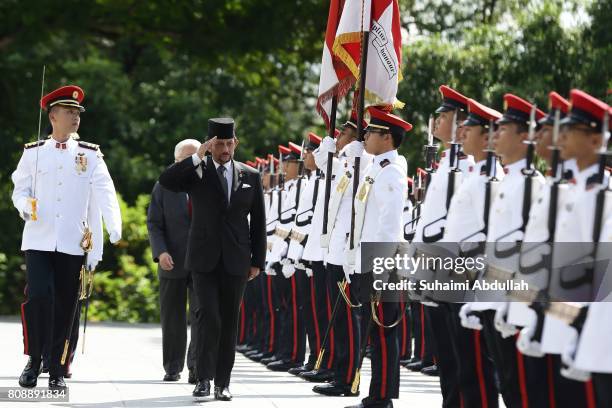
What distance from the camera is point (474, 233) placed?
7766 mm

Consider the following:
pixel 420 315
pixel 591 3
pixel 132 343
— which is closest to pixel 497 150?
pixel 420 315

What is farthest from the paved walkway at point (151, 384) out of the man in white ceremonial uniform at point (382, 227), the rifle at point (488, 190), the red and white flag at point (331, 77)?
the rifle at point (488, 190)

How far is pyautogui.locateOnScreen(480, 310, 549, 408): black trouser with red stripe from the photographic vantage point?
6.96 m

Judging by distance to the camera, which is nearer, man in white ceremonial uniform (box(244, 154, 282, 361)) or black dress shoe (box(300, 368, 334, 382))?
black dress shoe (box(300, 368, 334, 382))

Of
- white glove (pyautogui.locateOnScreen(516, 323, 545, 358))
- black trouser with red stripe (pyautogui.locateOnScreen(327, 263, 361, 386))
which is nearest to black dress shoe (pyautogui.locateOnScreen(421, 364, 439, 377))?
black trouser with red stripe (pyautogui.locateOnScreen(327, 263, 361, 386))

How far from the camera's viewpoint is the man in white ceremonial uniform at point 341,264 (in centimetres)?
1085

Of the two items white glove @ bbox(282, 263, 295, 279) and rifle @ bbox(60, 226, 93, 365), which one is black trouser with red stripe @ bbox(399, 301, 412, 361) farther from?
rifle @ bbox(60, 226, 93, 365)

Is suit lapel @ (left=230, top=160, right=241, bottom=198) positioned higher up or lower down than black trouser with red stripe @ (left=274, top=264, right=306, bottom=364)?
higher up

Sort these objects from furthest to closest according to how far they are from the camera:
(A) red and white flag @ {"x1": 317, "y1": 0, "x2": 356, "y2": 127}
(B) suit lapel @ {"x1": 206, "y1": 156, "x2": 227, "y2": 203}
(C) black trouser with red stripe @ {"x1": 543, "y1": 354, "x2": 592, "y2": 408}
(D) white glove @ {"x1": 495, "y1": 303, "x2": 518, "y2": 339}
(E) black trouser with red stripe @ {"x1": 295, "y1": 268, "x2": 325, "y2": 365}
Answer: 1. (E) black trouser with red stripe @ {"x1": 295, "y1": 268, "x2": 325, "y2": 365}
2. (A) red and white flag @ {"x1": 317, "y1": 0, "x2": 356, "y2": 127}
3. (B) suit lapel @ {"x1": 206, "y1": 156, "x2": 227, "y2": 203}
4. (D) white glove @ {"x1": 495, "y1": 303, "x2": 518, "y2": 339}
5. (C) black trouser with red stripe @ {"x1": 543, "y1": 354, "x2": 592, "y2": 408}

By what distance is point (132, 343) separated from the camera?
55.7ft

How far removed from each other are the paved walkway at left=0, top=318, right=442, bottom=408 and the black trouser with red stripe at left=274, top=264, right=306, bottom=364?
0.32 metres

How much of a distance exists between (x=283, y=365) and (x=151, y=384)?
8.25 ft

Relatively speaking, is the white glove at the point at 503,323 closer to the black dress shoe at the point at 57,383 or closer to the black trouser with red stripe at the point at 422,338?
the black dress shoe at the point at 57,383

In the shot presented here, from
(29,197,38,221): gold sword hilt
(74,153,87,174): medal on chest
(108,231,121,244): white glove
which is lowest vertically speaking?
(108,231,121,244): white glove
